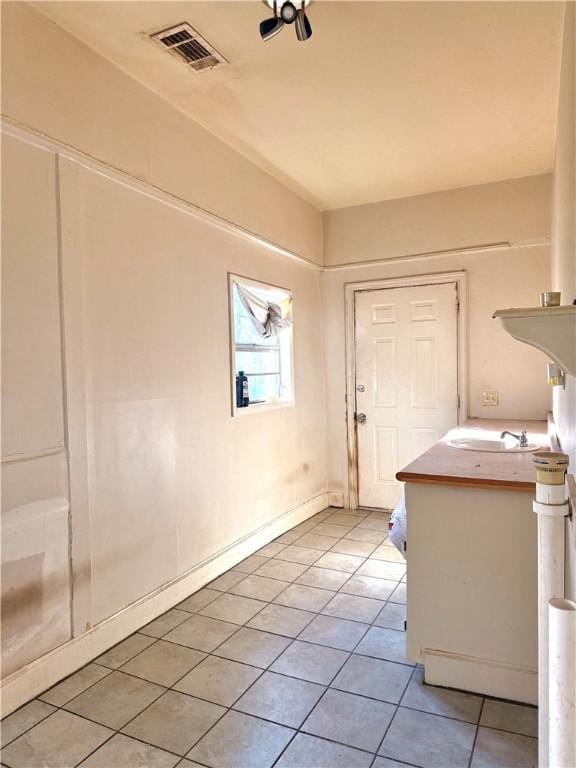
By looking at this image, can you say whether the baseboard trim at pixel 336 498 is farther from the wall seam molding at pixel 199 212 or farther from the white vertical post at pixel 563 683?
the white vertical post at pixel 563 683

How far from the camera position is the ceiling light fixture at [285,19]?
182 centimetres

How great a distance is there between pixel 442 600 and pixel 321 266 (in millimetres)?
3223

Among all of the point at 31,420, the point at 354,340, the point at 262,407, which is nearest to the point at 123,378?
the point at 31,420

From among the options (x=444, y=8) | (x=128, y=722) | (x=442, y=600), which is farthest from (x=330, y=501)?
(x=444, y=8)

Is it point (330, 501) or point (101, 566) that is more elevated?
point (101, 566)

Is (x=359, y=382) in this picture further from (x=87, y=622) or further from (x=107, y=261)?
(x=87, y=622)

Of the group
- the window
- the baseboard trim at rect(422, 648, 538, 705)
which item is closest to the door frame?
the window

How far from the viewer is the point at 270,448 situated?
3799 millimetres

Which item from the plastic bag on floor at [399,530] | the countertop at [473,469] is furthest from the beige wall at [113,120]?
the plastic bag on floor at [399,530]

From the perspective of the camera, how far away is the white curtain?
3.62 meters

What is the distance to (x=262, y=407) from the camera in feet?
12.2

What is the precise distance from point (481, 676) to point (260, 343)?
8.61 ft

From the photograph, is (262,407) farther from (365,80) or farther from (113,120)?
(365,80)

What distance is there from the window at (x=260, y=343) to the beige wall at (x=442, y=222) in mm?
903
